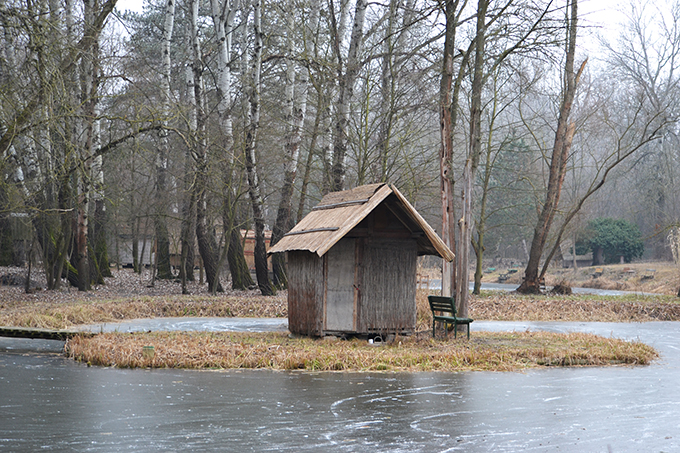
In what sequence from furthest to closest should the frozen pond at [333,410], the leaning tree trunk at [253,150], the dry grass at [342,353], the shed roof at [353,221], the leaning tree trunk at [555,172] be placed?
the leaning tree trunk at [555,172], the leaning tree trunk at [253,150], the shed roof at [353,221], the dry grass at [342,353], the frozen pond at [333,410]

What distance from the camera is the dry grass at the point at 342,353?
38.2ft

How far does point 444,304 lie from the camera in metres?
15.3

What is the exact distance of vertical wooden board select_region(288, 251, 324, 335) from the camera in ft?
47.0

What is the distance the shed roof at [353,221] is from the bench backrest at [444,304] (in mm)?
876

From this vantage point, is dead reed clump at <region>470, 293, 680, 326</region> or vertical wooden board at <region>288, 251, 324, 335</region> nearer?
vertical wooden board at <region>288, 251, 324, 335</region>

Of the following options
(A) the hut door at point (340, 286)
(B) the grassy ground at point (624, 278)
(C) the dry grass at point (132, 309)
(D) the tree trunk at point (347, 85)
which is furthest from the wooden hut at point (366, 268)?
(B) the grassy ground at point (624, 278)

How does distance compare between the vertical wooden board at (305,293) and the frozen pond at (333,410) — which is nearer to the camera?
the frozen pond at (333,410)

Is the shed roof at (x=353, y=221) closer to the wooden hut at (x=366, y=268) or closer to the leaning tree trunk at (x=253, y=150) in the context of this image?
the wooden hut at (x=366, y=268)

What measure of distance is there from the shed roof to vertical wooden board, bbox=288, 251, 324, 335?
16.7 inches

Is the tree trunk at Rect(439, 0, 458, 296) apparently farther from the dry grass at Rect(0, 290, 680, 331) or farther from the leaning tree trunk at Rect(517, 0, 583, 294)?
the leaning tree trunk at Rect(517, 0, 583, 294)

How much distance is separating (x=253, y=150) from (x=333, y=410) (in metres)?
16.2

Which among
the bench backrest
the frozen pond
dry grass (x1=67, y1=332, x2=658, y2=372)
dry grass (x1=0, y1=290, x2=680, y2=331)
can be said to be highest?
the bench backrest

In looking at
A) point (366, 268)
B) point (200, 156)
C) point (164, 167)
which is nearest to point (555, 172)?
point (200, 156)

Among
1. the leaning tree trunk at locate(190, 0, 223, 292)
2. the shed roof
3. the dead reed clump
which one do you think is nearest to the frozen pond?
the shed roof
